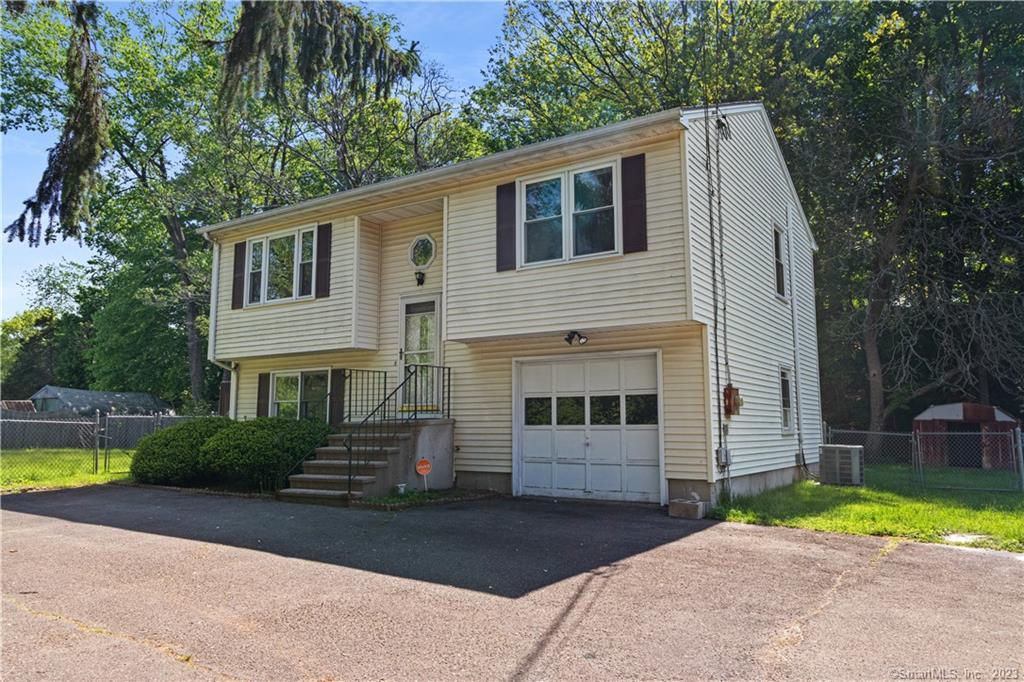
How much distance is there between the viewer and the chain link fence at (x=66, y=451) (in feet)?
43.5

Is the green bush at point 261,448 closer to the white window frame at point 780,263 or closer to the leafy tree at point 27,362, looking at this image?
the white window frame at point 780,263

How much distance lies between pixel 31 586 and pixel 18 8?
5.90 meters

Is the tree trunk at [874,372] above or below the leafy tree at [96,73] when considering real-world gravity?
below

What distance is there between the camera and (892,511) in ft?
31.3

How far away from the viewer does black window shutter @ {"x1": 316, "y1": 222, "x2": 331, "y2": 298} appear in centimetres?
1336

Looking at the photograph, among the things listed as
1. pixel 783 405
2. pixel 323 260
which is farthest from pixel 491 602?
pixel 783 405

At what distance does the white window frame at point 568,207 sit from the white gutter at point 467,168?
41cm

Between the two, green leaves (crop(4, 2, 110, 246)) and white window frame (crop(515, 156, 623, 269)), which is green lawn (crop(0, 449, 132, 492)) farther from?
white window frame (crop(515, 156, 623, 269))

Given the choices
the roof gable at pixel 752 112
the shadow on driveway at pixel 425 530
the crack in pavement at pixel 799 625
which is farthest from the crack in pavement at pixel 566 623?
the roof gable at pixel 752 112

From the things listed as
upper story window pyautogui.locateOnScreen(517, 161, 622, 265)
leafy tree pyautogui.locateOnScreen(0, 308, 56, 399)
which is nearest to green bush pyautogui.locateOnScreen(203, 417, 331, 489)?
upper story window pyautogui.locateOnScreen(517, 161, 622, 265)

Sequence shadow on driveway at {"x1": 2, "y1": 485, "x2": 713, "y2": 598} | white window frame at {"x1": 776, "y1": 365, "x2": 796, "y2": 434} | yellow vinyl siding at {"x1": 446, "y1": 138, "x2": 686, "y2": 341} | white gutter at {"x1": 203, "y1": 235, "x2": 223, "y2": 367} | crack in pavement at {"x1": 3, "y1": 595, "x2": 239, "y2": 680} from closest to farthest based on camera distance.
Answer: crack in pavement at {"x1": 3, "y1": 595, "x2": 239, "y2": 680} → shadow on driveway at {"x1": 2, "y1": 485, "x2": 713, "y2": 598} → yellow vinyl siding at {"x1": 446, "y1": 138, "x2": 686, "y2": 341} → white window frame at {"x1": 776, "y1": 365, "x2": 796, "y2": 434} → white gutter at {"x1": 203, "y1": 235, "x2": 223, "y2": 367}

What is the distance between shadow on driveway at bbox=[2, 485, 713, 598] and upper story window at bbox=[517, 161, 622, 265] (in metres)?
3.99

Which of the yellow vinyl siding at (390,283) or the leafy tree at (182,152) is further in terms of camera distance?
the leafy tree at (182,152)

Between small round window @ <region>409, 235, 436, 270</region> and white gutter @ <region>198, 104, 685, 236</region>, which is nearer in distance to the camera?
white gutter @ <region>198, 104, 685, 236</region>
